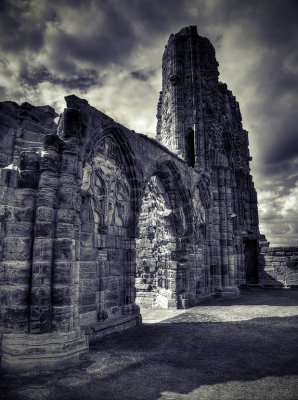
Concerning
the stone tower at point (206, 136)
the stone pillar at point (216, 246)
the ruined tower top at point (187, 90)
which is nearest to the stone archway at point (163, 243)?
the stone tower at point (206, 136)

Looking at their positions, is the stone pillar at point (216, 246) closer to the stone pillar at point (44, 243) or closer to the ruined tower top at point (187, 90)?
the ruined tower top at point (187, 90)

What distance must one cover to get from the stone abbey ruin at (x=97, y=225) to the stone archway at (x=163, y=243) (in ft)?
0.12

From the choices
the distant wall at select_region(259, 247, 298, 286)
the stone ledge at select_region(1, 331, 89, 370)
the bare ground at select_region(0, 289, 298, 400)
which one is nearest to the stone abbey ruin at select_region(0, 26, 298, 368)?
the stone ledge at select_region(1, 331, 89, 370)

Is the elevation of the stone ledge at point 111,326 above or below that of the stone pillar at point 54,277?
below

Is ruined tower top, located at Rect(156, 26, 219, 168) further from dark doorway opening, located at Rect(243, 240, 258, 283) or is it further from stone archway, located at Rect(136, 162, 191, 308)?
dark doorway opening, located at Rect(243, 240, 258, 283)

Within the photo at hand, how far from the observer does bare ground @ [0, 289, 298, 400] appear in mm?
2994

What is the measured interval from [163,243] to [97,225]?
14.6ft

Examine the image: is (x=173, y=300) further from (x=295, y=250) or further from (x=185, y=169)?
(x=295, y=250)

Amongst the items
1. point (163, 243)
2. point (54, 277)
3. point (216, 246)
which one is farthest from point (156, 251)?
point (54, 277)

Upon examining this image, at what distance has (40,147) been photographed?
15.7ft

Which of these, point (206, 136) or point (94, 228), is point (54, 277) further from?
Result: point (206, 136)

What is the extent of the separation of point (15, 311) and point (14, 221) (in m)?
1.32

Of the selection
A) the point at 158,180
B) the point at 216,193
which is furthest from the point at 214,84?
the point at 158,180

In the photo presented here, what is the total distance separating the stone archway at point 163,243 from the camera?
354 inches
